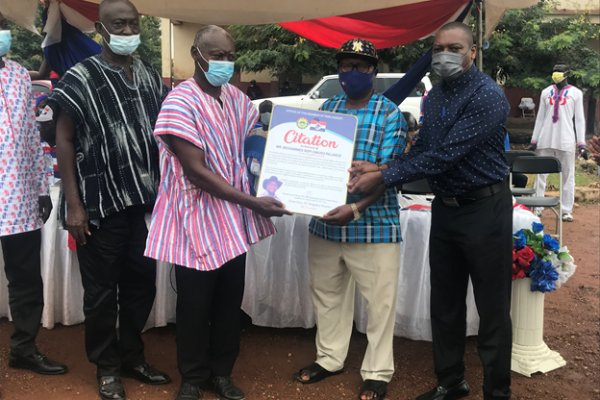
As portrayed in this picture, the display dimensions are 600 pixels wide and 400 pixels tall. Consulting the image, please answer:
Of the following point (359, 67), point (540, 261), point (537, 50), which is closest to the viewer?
point (359, 67)

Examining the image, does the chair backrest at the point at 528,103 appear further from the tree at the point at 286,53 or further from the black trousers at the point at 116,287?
the black trousers at the point at 116,287

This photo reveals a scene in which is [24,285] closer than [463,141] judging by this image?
No

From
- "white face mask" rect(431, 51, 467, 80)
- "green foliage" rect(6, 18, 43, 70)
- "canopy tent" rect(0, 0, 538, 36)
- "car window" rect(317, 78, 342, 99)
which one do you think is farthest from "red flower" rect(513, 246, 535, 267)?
"green foliage" rect(6, 18, 43, 70)

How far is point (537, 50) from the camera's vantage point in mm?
14445

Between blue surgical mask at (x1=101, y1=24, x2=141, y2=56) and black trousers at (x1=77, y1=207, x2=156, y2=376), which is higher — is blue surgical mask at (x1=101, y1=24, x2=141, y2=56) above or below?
above

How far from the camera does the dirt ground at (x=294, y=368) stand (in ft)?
10.8

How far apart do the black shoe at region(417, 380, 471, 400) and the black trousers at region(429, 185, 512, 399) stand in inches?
6.0

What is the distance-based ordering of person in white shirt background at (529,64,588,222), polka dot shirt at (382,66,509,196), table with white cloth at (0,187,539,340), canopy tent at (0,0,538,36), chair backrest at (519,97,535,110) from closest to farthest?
polka dot shirt at (382,66,509,196)
table with white cloth at (0,187,539,340)
canopy tent at (0,0,538,36)
person in white shirt background at (529,64,588,222)
chair backrest at (519,97,535,110)

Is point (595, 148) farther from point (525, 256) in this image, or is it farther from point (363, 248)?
point (363, 248)

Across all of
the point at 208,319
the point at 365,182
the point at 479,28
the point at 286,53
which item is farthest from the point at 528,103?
the point at 208,319

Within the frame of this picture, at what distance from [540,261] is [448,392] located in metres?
1.01

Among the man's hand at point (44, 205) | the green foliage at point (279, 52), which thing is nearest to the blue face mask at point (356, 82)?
the man's hand at point (44, 205)

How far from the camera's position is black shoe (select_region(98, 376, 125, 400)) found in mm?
3129

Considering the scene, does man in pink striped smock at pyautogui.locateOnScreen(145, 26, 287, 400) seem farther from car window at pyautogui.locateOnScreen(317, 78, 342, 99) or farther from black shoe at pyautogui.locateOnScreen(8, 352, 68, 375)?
car window at pyautogui.locateOnScreen(317, 78, 342, 99)
